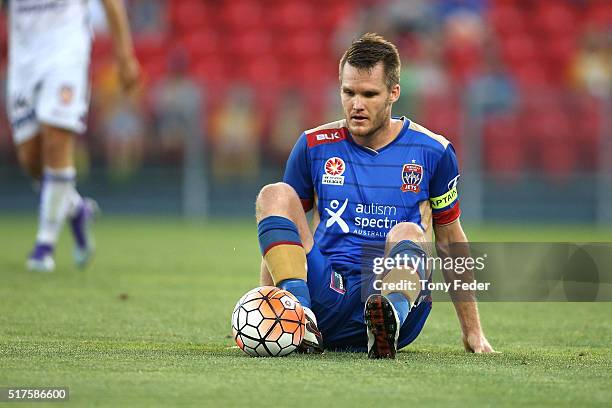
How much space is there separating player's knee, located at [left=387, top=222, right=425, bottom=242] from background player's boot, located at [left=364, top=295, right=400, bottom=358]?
0.43m

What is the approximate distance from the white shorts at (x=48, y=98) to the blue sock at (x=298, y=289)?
3924mm

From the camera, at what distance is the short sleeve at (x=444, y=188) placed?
16.5ft

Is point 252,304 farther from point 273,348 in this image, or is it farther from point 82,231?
point 82,231

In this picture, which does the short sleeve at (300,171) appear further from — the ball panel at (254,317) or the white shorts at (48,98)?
the white shorts at (48,98)

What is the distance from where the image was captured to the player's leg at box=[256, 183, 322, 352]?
15.3 ft

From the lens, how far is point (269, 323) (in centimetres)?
452

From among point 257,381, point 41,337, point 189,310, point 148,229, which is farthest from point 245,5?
point 257,381

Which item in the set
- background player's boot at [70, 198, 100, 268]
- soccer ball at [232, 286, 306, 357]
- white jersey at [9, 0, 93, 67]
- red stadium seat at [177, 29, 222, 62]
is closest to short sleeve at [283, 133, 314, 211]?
soccer ball at [232, 286, 306, 357]

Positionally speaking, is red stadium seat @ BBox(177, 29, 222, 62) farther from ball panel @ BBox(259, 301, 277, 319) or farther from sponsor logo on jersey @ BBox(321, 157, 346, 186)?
ball panel @ BBox(259, 301, 277, 319)

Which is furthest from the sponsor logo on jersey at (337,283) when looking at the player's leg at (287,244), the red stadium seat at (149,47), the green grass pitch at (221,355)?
the red stadium seat at (149,47)

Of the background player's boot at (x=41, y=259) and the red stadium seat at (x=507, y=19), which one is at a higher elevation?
the red stadium seat at (x=507, y=19)

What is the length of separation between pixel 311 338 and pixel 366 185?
Result: 76cm

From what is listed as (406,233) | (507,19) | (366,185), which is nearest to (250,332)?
(406,233)

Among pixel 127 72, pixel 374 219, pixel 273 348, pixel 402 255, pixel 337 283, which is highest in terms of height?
pixel 127 72
